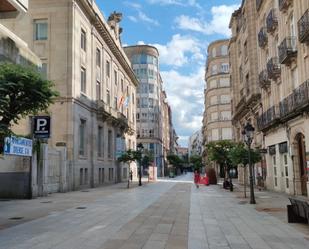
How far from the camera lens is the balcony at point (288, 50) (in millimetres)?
22875

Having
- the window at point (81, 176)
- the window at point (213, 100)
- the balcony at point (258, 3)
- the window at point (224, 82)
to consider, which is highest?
the window at point (224, 82)

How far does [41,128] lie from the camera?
22.7 metres

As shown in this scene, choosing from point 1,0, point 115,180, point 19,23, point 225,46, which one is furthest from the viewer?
point 225,46

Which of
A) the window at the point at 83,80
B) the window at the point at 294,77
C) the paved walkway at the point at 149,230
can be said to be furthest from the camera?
the window at the point at 83,80

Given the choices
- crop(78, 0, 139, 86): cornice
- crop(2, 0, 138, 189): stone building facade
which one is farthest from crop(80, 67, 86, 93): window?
crop(78, 0, 139, 86): cornice

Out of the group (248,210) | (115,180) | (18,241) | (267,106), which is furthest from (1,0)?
(115,180)

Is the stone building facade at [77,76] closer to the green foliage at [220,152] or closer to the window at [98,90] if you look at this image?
the window at [98,90]

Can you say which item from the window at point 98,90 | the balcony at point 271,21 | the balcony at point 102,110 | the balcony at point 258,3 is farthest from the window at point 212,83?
the balcony at point 271,21

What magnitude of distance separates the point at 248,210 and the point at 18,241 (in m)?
9.85

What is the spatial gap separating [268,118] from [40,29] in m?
19.5

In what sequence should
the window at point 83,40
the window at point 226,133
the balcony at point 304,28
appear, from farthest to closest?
the window at point 226,133 → the window at point 83,40 → the balcony at point 304,28

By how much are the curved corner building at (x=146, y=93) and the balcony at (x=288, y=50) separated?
A: 68.3 metres

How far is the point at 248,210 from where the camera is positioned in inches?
650

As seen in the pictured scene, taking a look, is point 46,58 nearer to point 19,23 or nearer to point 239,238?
point 19,23
